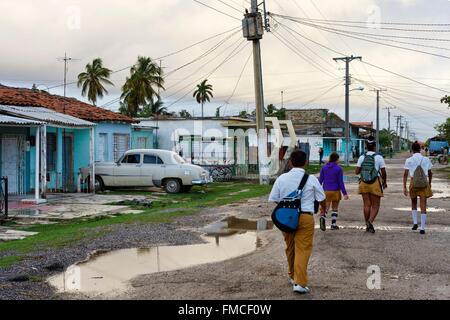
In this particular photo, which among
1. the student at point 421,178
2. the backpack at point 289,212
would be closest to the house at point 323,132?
the student at point 421,178

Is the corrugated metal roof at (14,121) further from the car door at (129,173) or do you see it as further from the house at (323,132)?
the house at (323,132)

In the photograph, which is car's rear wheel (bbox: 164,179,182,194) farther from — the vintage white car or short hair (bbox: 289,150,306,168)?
short hair (bbox: 289,150,306,168)

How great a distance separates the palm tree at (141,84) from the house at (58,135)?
1267 inches

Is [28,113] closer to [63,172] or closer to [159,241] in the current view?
[63,172]

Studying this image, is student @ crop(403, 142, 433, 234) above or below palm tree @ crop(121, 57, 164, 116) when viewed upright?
below

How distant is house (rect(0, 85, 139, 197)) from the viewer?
64.1 feet

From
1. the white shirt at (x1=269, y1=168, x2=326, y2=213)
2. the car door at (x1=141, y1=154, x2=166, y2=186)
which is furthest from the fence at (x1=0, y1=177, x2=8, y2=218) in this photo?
the white shirt at (x1=269, y1=168, x2=326, y2=213)

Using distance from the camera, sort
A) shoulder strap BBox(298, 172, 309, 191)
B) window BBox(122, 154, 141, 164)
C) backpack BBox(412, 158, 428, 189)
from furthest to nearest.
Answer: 1. window BBox(122, 154, 141, 164)
2. backpack BBox(412, 158, 428, 189)
3. shoulder strap BBox(298, 172, 309, 191)

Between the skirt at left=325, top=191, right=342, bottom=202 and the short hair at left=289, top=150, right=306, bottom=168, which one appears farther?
the skirt at left=325, top=191, right=342, bottom=202

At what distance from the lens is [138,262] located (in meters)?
8.73

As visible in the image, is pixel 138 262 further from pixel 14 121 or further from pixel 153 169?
pixel 153 169

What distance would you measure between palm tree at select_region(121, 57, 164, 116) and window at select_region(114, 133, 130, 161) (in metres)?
33.6

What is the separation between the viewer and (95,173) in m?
22.8

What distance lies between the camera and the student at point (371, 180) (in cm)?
1093
